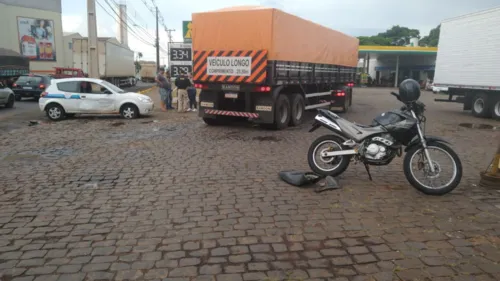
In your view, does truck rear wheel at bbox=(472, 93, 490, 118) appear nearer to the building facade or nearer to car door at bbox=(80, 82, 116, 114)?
car door at bbox=(80, 82, 116, 114)

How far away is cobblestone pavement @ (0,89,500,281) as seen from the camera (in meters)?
3.41

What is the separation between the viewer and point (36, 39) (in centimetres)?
4319

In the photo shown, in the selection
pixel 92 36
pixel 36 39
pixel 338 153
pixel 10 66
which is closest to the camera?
pixel 338 153

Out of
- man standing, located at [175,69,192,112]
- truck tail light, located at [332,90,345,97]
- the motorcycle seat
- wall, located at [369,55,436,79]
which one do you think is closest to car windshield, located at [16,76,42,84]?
man standing, located at [175,69,192,112]

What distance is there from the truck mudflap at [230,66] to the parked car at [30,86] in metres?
14.5

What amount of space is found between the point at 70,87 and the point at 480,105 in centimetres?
1585

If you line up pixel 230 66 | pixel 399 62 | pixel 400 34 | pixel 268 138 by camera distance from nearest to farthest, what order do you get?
pixel 268 138 < pixel 230 66 < pixel 399 62 < pixel 400 34

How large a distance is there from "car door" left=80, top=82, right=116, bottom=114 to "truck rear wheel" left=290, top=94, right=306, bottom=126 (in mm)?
6400

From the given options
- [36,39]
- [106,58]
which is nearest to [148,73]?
[36,39]

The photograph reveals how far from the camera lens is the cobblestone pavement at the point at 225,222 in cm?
341

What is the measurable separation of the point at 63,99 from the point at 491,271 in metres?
13.4

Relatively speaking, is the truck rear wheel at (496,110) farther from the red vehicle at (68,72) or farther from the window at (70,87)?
the red vehicle at (68,72)

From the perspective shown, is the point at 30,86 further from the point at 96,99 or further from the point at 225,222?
the point at 225,222

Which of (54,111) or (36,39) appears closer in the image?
(54,111)
